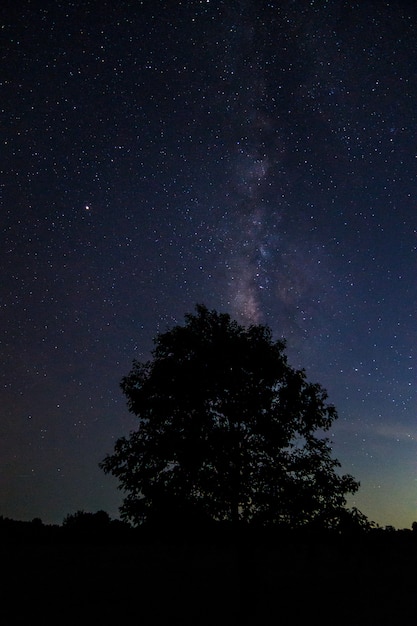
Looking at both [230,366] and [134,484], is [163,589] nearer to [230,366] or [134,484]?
[134,484]

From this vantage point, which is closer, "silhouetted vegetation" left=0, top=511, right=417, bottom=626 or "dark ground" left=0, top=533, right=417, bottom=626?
"silhouetted vegetation" left=0, top=511, right=417, bottom=626

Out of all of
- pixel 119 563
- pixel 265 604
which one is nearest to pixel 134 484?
pixel 265 604

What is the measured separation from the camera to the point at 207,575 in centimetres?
2911

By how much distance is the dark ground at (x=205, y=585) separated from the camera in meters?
18.1

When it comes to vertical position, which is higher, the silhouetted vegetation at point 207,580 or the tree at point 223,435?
the tree at point 223,435

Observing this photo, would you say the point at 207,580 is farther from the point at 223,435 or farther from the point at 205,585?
the point at 223,435

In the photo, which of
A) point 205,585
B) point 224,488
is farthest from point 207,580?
point 224,488

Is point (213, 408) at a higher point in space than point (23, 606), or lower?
higher

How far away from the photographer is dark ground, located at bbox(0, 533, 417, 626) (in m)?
18.1

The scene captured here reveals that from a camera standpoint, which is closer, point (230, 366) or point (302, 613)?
point (230, 366)

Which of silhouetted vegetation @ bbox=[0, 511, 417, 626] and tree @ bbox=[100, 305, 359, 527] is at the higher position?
tree @ bbox=[100, 305, 359, 527]

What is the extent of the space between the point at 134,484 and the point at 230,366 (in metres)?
5.91

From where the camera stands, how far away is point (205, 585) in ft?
85.0

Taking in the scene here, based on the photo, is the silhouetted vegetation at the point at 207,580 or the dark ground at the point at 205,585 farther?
the dark ground at the point at 205,585
